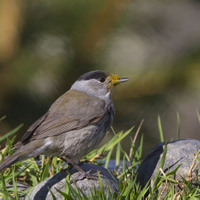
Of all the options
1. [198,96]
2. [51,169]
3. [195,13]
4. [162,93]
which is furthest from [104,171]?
[195,13]

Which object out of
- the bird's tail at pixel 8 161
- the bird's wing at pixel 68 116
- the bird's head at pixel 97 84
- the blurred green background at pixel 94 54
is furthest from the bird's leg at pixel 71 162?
the blurred green background at pixel 94 54

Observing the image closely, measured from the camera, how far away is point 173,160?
4258 millimetres

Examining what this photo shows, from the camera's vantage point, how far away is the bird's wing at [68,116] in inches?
177

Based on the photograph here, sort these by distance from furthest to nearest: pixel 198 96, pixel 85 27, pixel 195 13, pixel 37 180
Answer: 1. pixel 195 13
2. pixel 198 96
3. pixel 85 27
4. pixel 37 180

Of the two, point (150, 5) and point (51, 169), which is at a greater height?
point (150, 5)

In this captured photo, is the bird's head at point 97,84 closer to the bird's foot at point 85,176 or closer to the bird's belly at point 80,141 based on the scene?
the bird's belly at point 80,141

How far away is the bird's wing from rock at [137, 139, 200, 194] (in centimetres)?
62

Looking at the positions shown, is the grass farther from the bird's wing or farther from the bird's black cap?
the bird's black cap

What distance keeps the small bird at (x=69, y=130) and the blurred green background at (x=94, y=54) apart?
3.83 feet

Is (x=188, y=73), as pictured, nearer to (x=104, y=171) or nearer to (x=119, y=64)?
(x=119, y=64)

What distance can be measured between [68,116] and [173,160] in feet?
3.53

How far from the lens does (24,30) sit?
6.03 meters

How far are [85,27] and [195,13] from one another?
3087 mm

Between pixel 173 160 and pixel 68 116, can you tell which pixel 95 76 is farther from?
pixel 173 160
